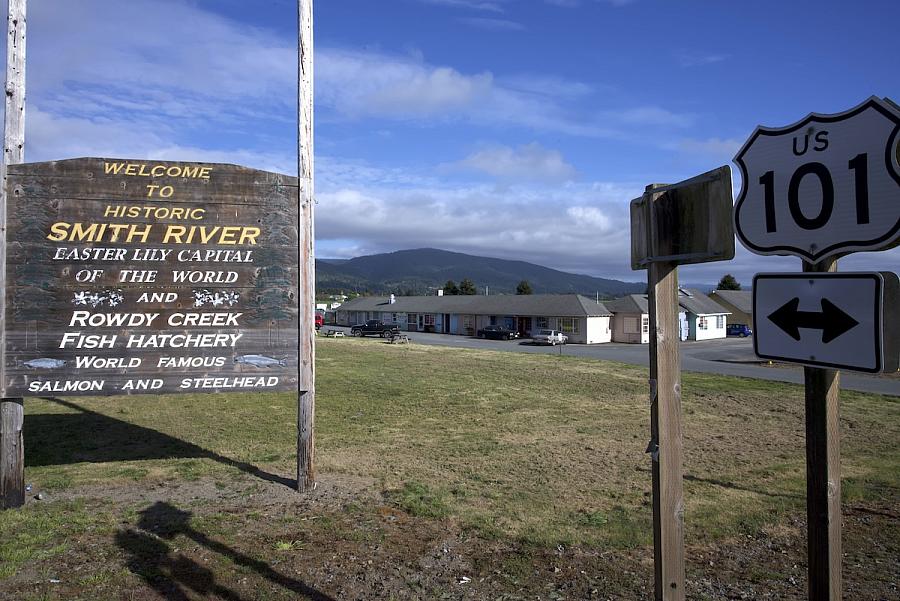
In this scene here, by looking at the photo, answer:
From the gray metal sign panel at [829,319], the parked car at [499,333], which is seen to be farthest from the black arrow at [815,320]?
the parked car at [499,333]

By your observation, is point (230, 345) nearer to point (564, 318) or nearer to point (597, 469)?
point (597, 469)

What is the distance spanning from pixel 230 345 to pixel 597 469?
17.8 feet

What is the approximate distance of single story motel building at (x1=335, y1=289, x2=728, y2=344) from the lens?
53.2 meters

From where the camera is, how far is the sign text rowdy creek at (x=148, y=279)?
7.14 meters

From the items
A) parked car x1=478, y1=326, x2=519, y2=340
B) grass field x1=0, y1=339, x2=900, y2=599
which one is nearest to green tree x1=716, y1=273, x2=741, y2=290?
parked car x1=478, y1=326, x2=519, y2=340

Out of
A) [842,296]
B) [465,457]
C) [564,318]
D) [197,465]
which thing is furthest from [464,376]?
[564,318]

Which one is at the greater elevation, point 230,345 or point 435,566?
point 230,345

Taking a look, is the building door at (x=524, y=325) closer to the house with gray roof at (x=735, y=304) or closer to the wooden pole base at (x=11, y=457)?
the house with gray roof at (x=735, y=304)

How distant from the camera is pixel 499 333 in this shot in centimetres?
5553

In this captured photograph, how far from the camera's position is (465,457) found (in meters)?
9.54

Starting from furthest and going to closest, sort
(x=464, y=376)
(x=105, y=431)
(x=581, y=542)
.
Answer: (x=464, y=376), (x=105, y=431), (x=581, y=542)

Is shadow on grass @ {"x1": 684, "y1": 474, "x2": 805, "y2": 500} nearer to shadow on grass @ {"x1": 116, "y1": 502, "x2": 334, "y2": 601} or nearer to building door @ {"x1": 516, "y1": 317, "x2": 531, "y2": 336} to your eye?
shadow on grass @ {"x1": 116, "y1": 502, "x2": 334, "y2": 601}

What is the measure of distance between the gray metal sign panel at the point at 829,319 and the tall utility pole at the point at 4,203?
25.6 ft

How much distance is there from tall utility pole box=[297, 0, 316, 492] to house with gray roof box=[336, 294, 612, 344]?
4608cm
